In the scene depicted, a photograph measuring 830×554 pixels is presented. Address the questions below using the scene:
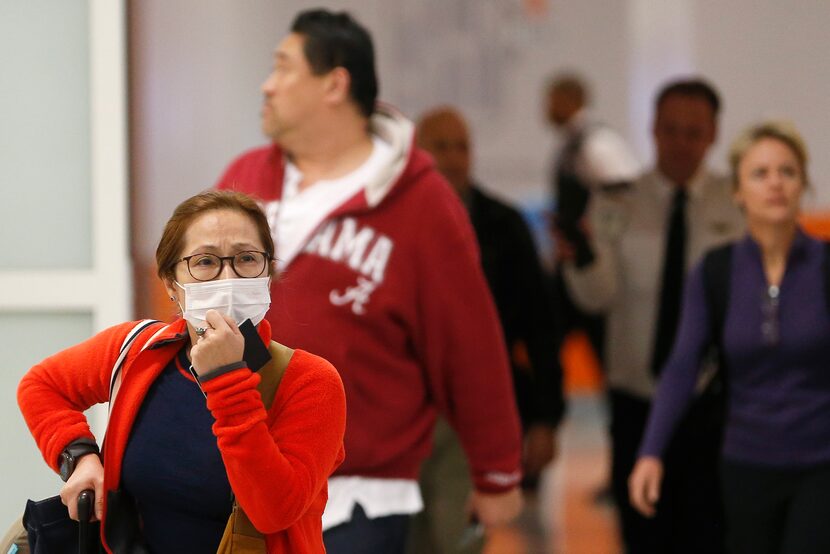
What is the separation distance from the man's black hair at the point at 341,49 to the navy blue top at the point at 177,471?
4.31ft

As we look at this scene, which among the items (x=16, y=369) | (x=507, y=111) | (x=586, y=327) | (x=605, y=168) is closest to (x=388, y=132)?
(x=16, y=369)

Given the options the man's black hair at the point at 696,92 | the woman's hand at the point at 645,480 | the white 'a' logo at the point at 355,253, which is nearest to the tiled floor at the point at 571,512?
the man's black hair at the point at 696,92

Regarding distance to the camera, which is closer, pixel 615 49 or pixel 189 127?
pixel 189 127

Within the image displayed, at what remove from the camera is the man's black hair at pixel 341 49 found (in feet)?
10.3

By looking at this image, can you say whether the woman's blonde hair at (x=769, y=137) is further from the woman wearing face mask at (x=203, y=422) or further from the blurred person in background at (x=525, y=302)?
the woman wearing face mask at (x=203, y=422)

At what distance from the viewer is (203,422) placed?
1.95 meters

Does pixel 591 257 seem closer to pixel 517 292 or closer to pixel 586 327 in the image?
pixel 517 292

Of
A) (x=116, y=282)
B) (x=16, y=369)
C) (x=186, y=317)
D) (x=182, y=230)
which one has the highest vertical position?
(x=182, y=230)

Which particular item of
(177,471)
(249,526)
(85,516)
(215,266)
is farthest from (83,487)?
(215,266)

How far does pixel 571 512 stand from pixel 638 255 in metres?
2.54

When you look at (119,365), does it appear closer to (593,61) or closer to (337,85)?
(337,85)

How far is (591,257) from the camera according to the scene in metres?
4.69

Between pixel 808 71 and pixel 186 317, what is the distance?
28.6ft

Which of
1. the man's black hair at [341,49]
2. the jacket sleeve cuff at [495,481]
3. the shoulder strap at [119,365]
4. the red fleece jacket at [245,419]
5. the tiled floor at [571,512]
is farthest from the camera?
the tiled floor at [571,512]
